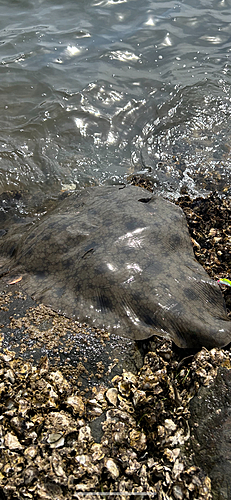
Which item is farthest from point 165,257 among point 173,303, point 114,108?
point 114,108

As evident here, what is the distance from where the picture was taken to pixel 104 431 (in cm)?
272

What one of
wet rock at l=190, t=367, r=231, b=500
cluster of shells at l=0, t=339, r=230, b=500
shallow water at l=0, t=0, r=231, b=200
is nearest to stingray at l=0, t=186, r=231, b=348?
cluster of shells at l=0, t=339, r=230, b=500

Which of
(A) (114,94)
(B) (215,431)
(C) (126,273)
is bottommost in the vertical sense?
(B) (215,431)

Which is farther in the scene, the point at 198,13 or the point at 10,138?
the point at 198,13

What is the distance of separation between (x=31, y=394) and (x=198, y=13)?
1305 centimetres

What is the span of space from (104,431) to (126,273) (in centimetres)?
144

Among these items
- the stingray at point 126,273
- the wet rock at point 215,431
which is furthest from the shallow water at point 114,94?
the wet rock at point 215,431

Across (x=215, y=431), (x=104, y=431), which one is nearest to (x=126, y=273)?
(x=104, y=431)

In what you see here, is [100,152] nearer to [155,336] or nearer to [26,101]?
[26,101]

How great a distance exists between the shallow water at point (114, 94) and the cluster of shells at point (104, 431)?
407 centimetres

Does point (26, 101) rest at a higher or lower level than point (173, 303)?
higher

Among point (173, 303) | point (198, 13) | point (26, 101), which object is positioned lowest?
point (173, 303)

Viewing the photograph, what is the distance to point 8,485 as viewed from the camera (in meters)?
2.28

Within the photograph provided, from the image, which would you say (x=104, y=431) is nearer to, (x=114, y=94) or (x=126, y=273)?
(x=126, y=273)
